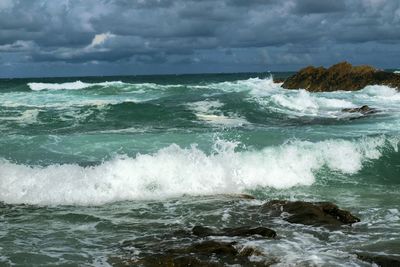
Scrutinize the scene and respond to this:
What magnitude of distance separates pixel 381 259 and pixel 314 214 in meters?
2.45

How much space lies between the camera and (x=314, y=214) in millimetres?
9086

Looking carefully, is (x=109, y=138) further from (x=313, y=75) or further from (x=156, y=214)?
(x=313, y=75)

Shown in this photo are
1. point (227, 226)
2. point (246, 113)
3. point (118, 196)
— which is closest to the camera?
point (227, 226)

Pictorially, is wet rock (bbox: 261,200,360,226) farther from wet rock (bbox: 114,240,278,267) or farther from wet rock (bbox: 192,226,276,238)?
wet rock (bbox: 114,240,278,267)

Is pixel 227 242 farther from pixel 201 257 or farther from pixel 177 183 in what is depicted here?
pixel 177 183

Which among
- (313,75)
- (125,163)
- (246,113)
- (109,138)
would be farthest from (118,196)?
(313,75)

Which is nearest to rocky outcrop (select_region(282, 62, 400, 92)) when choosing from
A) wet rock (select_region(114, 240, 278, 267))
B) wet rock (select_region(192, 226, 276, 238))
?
wet rock (select_region(192, 226, 276, 238))

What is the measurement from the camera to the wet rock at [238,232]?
26.2ft

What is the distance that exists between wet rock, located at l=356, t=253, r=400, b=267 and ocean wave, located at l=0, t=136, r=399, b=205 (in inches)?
223

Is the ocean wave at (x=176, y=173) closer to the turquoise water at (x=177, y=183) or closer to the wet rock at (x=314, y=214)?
the turquoise water at (x=177, y=183)

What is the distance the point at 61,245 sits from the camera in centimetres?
812

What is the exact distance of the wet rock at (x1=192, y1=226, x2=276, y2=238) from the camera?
7996mm

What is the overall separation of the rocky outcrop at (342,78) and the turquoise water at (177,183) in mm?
19345

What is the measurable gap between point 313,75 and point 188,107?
19.4 m
